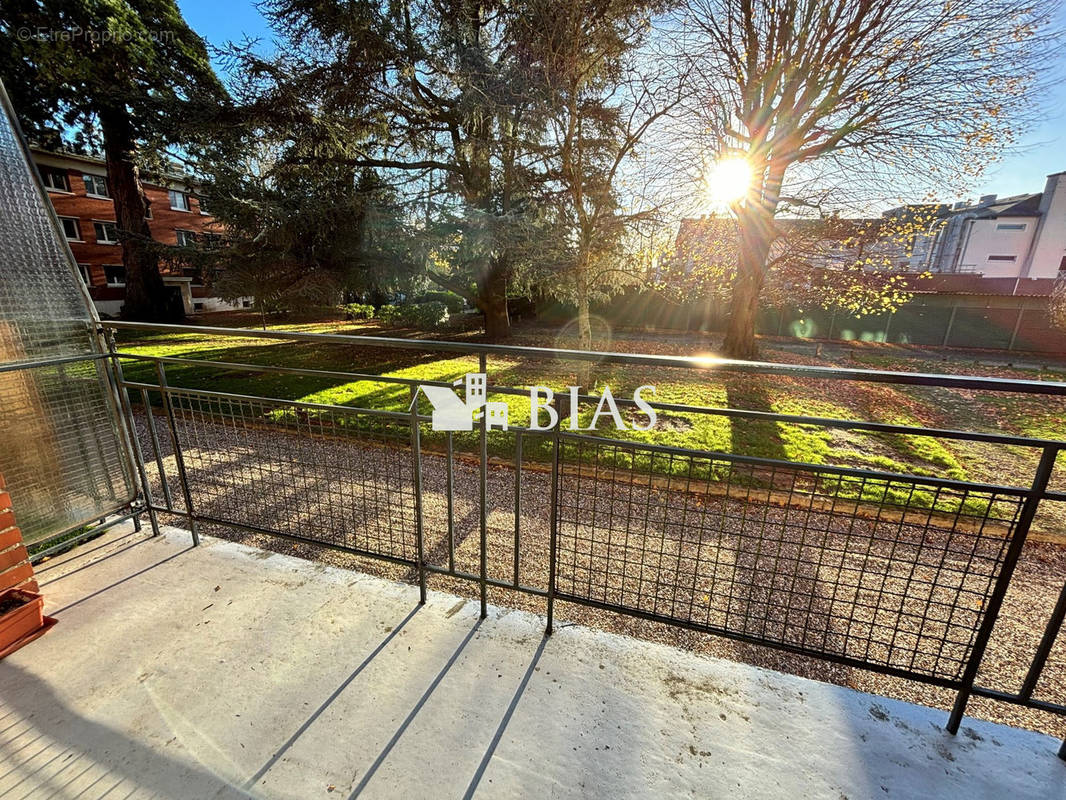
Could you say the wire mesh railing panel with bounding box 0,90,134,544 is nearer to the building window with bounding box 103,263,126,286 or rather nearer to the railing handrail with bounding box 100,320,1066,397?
the railing handrail with bounding box 100,320,1066,397

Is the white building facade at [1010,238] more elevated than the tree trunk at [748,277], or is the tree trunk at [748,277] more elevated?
the white building facade at [1010,238]

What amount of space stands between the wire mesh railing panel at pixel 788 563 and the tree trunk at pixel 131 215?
15.0m

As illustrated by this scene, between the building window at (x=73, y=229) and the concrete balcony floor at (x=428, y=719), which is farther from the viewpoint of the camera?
the building window at (x=73, y=229)

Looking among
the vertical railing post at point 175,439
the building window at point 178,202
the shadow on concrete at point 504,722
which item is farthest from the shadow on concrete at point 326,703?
the building window at point 178,202

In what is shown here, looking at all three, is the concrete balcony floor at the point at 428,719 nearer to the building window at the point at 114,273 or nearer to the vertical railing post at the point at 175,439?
the vertical railing post at the point at 175,439

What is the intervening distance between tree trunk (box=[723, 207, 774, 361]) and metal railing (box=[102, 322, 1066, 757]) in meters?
4.94

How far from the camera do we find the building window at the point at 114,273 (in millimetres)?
18141

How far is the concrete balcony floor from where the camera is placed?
1215 millimetres

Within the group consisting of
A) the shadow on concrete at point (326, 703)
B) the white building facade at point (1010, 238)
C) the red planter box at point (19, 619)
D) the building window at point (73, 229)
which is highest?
the white building facade at point (1010, 238)

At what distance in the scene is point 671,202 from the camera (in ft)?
22.0

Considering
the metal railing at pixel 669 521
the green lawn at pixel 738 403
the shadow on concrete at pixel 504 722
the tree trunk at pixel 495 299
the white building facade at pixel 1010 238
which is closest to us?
the shadow on concrete at pixel 504 722

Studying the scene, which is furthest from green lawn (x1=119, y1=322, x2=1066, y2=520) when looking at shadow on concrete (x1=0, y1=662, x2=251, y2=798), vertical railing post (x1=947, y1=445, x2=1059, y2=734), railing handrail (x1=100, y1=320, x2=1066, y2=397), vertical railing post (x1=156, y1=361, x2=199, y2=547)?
vertical railing post (x1=947, y1=445, x2=1059, y2=734)

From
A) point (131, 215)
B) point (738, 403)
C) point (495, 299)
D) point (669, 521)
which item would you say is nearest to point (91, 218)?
point (131, 215)

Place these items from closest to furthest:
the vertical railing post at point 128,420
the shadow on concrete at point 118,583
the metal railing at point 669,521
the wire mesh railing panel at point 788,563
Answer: the metal railing at point 669,521
the wire mesh railing panel at point 788,563
the shadow on concrete at point 118,583
the vertical railing post at point 128,420
